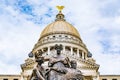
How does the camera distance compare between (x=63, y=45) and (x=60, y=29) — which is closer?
(x=63, y=45)

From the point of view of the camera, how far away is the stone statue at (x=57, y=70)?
48.3 feet

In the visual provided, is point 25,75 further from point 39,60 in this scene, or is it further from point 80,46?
point 39,60

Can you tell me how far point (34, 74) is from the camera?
49.4ft

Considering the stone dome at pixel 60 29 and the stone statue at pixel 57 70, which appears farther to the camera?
the stone dome at pixel 60 29

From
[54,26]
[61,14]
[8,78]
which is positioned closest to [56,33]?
[54,26]

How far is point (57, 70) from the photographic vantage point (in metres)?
14.8

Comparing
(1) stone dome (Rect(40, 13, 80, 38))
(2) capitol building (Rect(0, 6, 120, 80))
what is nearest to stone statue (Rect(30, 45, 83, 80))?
(2) capitol building (Rect(0, 6, 120, 80))

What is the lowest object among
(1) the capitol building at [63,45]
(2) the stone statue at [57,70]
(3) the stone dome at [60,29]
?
(2) the stone statue at [57,70]

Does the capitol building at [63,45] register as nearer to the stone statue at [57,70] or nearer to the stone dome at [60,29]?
the stone dome at [60,29]

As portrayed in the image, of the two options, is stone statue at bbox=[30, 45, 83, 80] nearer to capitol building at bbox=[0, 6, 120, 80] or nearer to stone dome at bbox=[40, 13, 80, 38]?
capitol building at bbox=[0, 6, 120, 80]

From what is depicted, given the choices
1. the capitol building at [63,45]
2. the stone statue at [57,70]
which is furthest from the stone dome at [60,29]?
the stone statue at [57,70]

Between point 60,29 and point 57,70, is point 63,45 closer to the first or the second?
point 60,29

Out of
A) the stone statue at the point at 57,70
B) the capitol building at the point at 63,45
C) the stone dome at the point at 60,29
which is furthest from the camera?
the stone dome at the point at 60,29

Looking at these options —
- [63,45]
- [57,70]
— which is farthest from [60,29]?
[57,70]
